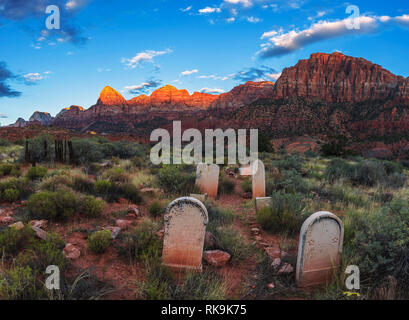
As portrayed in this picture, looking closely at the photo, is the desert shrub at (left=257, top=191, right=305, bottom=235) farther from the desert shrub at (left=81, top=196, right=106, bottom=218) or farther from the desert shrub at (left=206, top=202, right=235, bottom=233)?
the desert shrub at (left=81, top=196, right=106, bottom=218)

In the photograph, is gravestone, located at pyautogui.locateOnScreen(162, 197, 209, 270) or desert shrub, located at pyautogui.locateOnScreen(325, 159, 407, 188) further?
desert shrub, located at pyautogui.locateOnScreen(325, 159, 407, 188)

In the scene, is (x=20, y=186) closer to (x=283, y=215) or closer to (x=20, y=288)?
(x=20, y=288)

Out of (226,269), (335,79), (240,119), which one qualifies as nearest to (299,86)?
(335,79)

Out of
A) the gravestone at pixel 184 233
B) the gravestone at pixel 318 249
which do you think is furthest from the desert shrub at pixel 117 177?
the gravestone at pixel 318 249

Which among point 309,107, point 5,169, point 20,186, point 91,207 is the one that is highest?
point 309,107

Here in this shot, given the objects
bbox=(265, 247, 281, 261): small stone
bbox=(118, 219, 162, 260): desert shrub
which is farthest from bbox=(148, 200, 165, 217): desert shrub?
bbox=(265, 247, 281, 261): small stone

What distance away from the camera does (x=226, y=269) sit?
4125 millimetres

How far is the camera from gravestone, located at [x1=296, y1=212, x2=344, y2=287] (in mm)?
3774

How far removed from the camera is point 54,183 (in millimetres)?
7371

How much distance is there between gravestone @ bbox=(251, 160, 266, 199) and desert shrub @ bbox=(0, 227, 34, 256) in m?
6.67

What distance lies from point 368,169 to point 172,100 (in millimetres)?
158753

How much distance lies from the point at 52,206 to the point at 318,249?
19.4ft

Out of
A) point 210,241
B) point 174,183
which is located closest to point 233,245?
point 210,241
